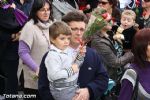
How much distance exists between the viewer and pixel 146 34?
3.76 metres

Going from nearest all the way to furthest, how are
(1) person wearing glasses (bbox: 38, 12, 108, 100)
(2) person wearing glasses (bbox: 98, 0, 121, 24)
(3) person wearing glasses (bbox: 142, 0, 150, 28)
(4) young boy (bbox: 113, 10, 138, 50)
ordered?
(1) person wearing glasses (bbox: 38, 12, 108, 100) < (4) young boy (bbox: 113, 10, 138, 50) < (2) person wearing glasses (bbox: 98, 0, 121, 24) < (3) person wearing glasses (bbox: 142, 0, 150, 28)

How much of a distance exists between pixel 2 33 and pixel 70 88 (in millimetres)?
2286

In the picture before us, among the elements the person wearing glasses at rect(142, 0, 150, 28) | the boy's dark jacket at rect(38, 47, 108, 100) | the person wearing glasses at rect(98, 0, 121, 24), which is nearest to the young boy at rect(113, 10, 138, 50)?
the person wearing glasses at rect(98, 0, 121, 24)

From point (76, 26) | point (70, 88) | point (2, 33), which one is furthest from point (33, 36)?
point (70, 88)

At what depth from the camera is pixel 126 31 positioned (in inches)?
244

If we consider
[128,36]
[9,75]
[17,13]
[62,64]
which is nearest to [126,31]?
[128,36]

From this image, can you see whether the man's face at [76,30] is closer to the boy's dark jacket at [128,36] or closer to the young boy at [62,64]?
the young boy at [62,64]

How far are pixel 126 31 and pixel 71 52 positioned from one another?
2.41 metres

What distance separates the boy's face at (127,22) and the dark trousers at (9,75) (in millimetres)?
1737

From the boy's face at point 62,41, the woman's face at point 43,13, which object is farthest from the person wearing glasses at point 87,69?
the woman's face at point 43,13

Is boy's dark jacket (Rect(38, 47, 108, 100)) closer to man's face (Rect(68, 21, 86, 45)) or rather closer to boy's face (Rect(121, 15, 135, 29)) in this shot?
man's face (Rect(68, 21, 86, 45))

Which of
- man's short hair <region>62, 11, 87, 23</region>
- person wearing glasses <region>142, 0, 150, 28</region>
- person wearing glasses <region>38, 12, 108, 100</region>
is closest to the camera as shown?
person wearing glasses <region>38, 12, 108, 100</region>

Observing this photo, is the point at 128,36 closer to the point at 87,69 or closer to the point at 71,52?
the point at 87,69

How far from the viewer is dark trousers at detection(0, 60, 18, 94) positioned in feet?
19.8
